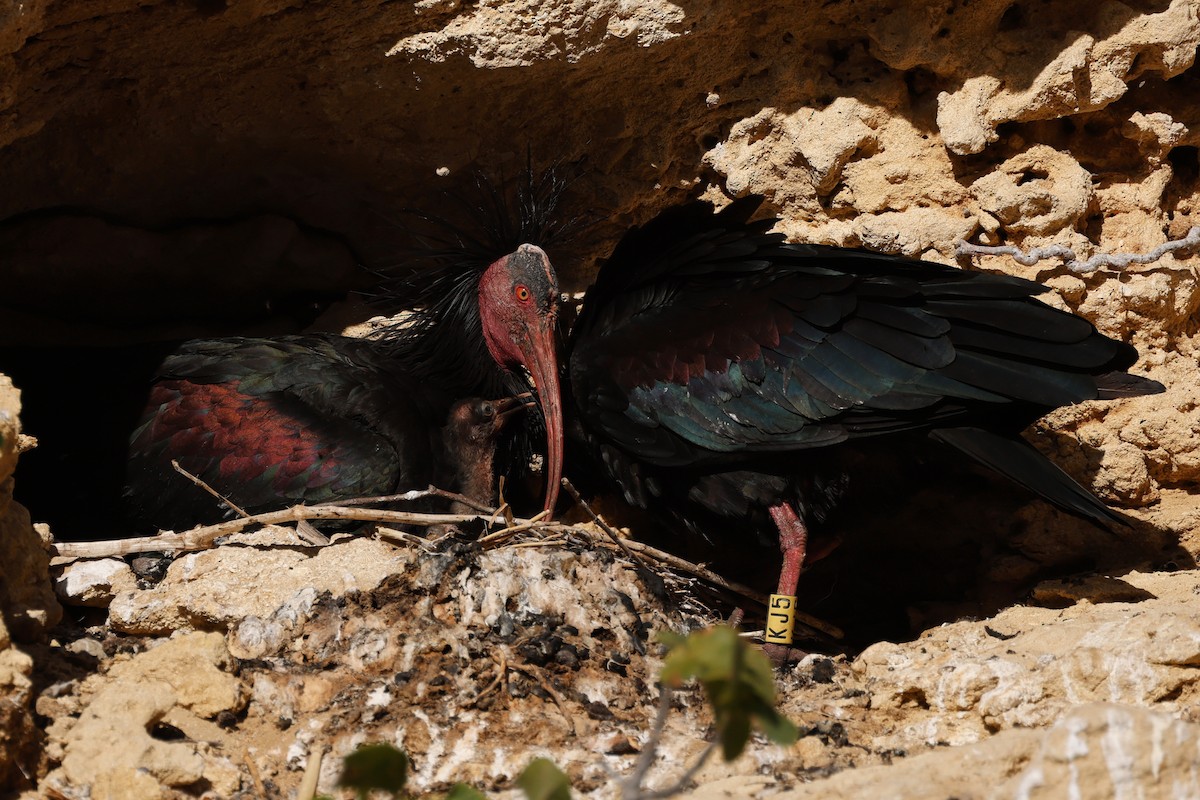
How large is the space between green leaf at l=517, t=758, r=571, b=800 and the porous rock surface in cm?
82

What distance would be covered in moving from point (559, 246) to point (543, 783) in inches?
163

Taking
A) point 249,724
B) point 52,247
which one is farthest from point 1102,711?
point 52,247

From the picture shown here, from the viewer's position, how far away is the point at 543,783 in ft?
7.79

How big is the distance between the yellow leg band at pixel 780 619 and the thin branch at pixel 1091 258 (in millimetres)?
1674

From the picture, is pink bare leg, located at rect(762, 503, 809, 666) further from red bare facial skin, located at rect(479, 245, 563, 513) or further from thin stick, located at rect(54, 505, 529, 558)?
thin stick, located at rect(54, 505, 529, 558)

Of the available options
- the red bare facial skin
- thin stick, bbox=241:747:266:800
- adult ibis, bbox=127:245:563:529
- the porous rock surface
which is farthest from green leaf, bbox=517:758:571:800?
the red bare facial skin

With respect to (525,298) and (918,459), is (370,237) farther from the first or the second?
(918,459)

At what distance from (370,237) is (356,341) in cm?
56

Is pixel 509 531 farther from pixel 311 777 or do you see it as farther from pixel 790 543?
pixel 311 777

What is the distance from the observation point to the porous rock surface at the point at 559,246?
3693 millimetres

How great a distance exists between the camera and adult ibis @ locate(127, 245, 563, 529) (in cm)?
545

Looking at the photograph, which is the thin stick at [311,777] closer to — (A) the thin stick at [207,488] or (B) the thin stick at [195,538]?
(B) the thin stick at [195,538]

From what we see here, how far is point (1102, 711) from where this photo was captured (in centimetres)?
266

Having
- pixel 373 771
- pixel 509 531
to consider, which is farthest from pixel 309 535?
pixel 373 771
